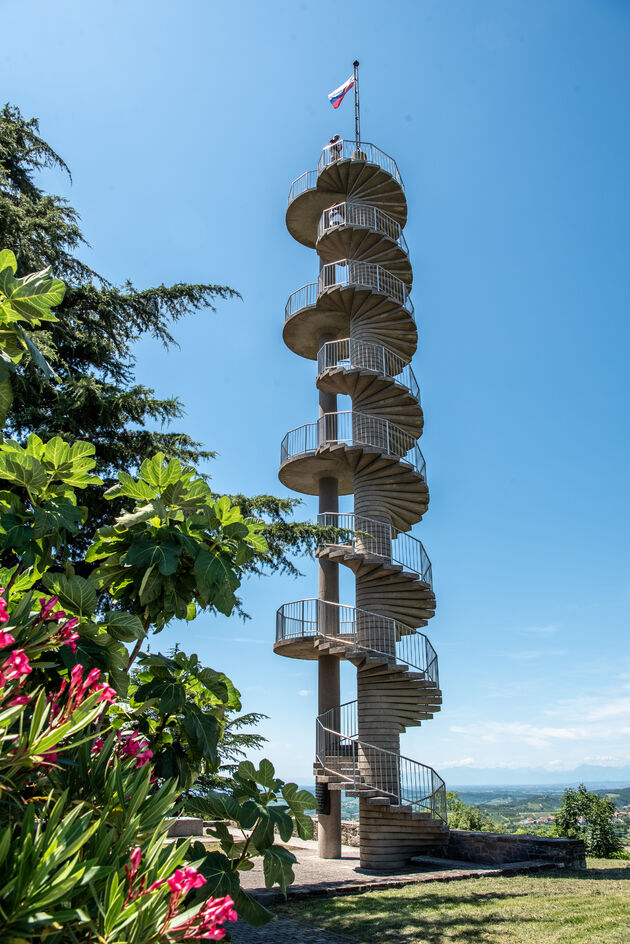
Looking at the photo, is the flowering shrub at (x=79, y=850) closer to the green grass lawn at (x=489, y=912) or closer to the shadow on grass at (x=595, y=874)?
the green grass lawn at (x=489, y=912)

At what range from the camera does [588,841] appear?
14.5 metres

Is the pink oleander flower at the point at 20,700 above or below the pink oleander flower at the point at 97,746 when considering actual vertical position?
above

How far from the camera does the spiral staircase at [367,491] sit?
1328 centimetres

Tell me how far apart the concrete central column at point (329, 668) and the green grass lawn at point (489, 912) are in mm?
4511

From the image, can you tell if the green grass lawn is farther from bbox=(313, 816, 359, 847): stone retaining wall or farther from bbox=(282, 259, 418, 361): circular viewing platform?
bbox=(282, 259, 418, 361): circular viewing platform

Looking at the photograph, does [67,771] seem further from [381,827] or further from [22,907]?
[381,827]

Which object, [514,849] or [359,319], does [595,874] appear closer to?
[514,849]

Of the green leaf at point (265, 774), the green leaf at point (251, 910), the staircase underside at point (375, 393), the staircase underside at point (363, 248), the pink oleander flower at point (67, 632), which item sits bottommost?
the green leaf at point (251, 910)

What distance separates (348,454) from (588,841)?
1020 centimetres

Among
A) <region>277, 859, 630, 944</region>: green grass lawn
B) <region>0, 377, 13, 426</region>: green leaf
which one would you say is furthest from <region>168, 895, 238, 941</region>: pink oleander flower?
<region>277, 859, 630, 944</region>: green grass lawn

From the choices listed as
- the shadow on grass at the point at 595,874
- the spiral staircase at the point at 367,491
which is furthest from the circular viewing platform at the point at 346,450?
the shadow on grass at the point at 595,874

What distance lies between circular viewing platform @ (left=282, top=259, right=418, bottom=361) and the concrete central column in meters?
2.22

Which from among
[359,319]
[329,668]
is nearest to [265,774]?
[329,668]

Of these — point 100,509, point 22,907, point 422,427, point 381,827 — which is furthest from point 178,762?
point 422,427
